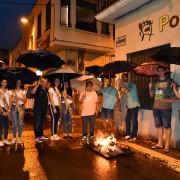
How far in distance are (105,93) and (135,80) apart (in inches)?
58.8

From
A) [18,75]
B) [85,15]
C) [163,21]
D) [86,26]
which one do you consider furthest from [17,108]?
[85,15]

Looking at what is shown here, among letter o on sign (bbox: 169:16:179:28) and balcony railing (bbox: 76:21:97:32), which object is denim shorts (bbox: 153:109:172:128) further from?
balcony railing (bbox: 76:21:97:32)

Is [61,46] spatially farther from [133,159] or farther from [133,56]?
[133,159]

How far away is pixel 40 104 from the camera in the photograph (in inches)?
362

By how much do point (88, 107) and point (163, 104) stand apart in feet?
8.63

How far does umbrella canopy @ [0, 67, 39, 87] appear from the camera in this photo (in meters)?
8.84

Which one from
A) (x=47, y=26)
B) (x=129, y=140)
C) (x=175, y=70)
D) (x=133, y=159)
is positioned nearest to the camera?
(x=133, y=159)

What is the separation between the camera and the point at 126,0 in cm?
950

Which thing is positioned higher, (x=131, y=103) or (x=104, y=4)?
(x=104, y=4)

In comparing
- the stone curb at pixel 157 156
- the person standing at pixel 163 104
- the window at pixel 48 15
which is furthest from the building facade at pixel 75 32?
the stone curb at pixel 157 156

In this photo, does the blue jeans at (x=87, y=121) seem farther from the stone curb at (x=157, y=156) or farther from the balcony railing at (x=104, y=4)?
the balcony railing at (x=104, y=4)

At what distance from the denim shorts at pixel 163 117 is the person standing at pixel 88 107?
2258 mm


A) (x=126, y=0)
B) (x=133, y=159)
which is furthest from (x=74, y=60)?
(x=133, y=159)

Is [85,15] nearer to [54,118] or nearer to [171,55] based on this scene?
[54,118]
